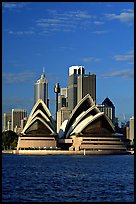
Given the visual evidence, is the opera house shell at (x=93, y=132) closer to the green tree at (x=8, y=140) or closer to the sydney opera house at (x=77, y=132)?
the sydney opera house at (x=77, y=132)

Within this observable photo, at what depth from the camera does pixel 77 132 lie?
6875cm

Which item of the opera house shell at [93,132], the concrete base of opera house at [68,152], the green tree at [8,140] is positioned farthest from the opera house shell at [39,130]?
the green tree at [8,140]

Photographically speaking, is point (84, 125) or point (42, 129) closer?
point (84, 125)

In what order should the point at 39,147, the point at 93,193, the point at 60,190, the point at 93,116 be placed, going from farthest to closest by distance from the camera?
the point at 39,147, the point at 93,116, the point at 60,190, the point at 93,193

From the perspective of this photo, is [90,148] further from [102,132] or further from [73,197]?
[73,197]

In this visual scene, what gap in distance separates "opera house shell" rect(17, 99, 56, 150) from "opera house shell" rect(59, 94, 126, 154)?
11.3ft

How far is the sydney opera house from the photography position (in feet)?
222

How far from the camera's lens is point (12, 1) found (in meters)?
7.62

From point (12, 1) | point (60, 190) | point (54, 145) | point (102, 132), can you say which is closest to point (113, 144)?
point (102, 132)

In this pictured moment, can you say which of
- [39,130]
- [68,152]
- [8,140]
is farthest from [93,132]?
[8,140]

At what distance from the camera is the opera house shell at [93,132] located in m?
67.5

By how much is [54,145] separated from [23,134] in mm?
4779

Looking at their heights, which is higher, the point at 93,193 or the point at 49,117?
the point at 49,117

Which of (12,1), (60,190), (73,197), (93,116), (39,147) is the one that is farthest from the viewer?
(39,147)
